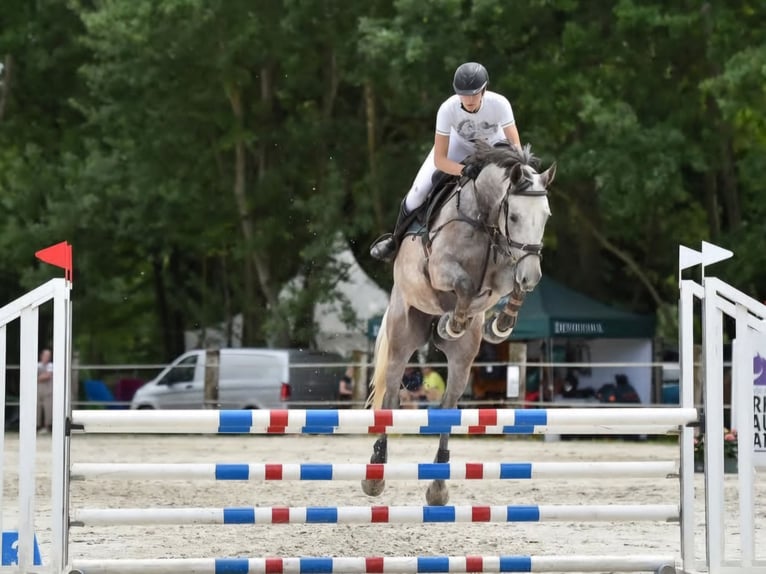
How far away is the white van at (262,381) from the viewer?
19625 mm

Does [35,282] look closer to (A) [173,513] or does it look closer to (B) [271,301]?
(B) [271,301]

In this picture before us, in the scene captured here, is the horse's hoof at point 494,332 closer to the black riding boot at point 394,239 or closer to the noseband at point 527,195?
the noseband at point 527,195

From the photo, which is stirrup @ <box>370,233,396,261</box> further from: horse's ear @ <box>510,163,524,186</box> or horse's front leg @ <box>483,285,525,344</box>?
horse's ear @ <box>510,163,524,186</box>

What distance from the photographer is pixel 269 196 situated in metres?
23.2

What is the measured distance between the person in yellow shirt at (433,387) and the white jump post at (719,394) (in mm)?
12401

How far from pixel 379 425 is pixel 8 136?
22.6m

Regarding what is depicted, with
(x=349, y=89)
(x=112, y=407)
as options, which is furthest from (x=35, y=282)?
(x=349, y=89)

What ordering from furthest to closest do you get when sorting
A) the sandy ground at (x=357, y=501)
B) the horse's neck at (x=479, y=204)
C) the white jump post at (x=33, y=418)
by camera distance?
1. the horse's neck at (x=479, y=204)
2. the sandy ground at (x=357, y=501)
3. the white jump post at (x=33, y=418)

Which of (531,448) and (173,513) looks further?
(531,448)

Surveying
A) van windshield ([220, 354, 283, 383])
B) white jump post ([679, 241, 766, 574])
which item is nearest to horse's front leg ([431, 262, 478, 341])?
white jump post ([679, 241, 766, 574])

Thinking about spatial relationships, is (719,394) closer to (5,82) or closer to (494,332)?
(494,332)

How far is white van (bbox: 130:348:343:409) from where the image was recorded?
64.4 feet

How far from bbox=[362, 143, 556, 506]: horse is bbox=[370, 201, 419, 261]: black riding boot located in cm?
9

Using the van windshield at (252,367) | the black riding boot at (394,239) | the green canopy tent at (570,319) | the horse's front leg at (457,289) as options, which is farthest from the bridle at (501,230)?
the van windshield at (252,367)
